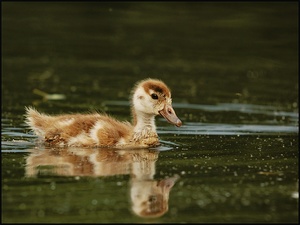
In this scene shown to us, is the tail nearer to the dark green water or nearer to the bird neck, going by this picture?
the dark green water

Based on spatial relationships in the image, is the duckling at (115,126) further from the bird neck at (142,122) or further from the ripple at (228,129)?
the ripple at (228,129)

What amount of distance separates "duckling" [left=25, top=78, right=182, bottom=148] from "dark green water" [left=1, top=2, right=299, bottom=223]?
7.3 inches

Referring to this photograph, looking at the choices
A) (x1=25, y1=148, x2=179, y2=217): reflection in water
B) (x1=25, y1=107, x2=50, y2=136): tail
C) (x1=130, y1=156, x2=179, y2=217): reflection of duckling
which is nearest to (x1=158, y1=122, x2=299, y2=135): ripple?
(x1=25, y1=148, x2=179, y2=217): reflection in water

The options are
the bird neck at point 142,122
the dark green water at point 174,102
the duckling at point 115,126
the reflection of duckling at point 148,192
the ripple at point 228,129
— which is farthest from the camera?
the ripple at point 228,129

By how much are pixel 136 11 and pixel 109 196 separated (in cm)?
1405

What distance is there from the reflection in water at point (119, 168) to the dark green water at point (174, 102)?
0.02 meters

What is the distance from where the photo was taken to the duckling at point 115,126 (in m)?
8.93

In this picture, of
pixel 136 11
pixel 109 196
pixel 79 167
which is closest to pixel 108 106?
pixel 79 167

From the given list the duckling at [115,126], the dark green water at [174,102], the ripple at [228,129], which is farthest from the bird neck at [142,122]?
the ripple at [228,129]

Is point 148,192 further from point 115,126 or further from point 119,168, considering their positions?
point 115,126

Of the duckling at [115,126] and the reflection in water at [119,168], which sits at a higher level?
the duckling at [115,126]

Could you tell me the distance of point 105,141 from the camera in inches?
351

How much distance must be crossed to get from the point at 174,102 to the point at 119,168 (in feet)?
13.6

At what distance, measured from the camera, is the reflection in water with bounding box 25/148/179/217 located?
6.69 meters
